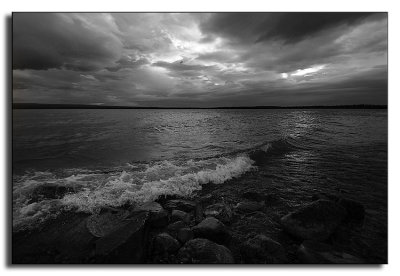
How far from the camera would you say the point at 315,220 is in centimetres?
433

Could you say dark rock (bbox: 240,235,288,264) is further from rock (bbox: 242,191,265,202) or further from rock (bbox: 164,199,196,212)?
rock (bbox: 242,191,265,202)

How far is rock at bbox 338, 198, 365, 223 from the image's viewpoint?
464 cm

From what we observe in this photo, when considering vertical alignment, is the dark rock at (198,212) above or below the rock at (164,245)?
above

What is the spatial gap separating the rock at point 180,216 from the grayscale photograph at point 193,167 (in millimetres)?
35

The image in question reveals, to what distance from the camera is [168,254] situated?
12.3ft

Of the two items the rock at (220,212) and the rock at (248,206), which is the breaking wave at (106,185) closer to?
the rock at (220,212)

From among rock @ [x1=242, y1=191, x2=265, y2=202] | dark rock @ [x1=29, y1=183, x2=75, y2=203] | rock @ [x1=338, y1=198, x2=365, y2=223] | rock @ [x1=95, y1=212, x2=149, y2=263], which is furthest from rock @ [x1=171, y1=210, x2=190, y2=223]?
rock @ [x1=338, y1=198, x2=365, y2=223]

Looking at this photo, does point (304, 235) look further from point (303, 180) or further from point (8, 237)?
point (8, 237)

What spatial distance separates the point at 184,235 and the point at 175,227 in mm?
371

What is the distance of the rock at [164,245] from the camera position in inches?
149

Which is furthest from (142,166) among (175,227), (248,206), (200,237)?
(200,237)

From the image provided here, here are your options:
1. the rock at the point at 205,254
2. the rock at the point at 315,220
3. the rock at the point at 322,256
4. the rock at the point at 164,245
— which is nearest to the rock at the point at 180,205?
the rock at the point at 164,245

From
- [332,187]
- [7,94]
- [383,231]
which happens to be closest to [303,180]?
[332,187]

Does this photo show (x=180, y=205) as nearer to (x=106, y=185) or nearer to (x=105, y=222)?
(x=105, y=222)
